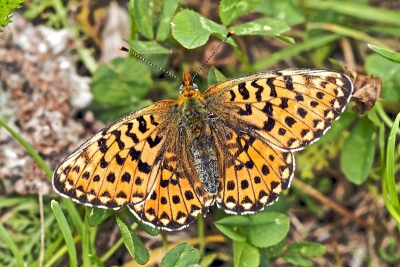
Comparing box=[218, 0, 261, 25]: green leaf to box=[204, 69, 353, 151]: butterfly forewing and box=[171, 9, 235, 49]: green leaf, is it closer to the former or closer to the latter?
box=[171, 9, 235, 49]: green leaf

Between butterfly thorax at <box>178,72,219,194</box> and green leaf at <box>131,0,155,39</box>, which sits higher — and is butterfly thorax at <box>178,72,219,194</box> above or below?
below

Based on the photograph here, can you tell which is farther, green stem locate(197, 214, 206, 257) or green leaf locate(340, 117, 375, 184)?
green stem locate(197, 214, 206, 257)

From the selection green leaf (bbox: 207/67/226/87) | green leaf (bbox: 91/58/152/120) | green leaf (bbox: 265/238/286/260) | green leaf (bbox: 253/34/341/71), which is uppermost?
green leaf (bbox: 207/67/226/87)

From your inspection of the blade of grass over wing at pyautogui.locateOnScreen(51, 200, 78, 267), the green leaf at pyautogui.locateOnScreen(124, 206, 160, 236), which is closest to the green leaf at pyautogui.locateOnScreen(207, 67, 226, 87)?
the green leaf at pyautogui.locateOnScreen(124, 206, 160, 236)

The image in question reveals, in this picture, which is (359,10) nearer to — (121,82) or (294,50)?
(294,50)

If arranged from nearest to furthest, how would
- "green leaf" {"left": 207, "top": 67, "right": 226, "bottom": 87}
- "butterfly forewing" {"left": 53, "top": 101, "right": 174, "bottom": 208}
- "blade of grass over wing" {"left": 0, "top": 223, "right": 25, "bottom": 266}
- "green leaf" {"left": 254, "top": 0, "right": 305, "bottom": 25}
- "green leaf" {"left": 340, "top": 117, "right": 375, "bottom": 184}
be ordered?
1. "butterfly forewing" {"left": 53, "top": 101, "right": 174, "bottom": 208}
2. "blade of grass over wing" {"left": 0, "top": 223, "right": 25, "bottom": 266}
3. "green leaf" {"left": 207, "top": 67, "right": 226, "bottom": 87}
4. "green leaf" {"left": 340, "top": 117, "right": 375, "bottom": 184}
5. "green leaf" {"left": 254, "top": 0, "right": 305, "bottom": 25}

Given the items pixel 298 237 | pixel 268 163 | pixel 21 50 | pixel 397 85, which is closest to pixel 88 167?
pixel 268 163
